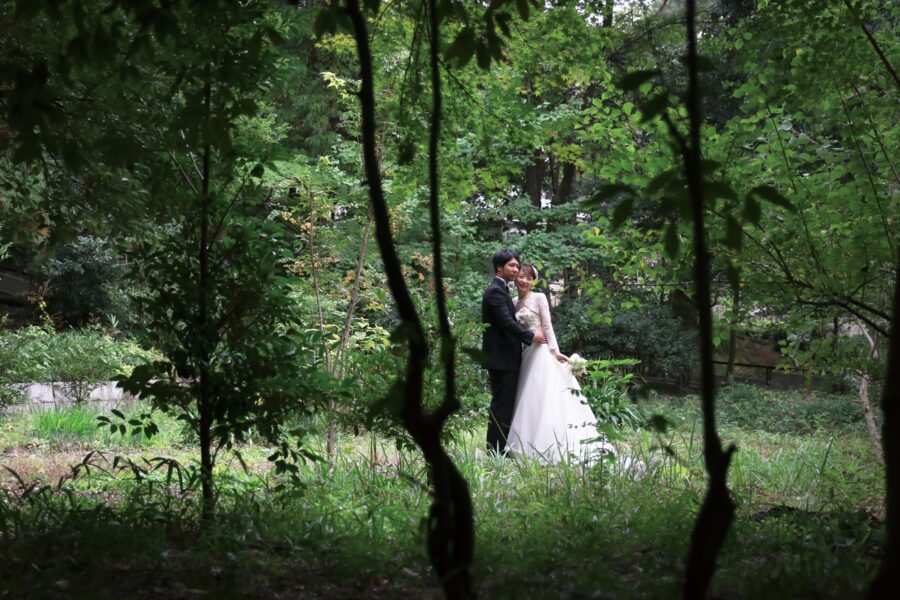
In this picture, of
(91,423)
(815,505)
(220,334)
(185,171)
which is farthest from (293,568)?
(91,423)

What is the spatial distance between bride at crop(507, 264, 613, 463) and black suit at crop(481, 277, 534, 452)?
115 millimetres

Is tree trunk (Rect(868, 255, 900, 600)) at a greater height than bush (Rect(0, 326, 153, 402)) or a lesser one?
greater

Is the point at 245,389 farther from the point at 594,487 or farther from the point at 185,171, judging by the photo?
the point at 594,487

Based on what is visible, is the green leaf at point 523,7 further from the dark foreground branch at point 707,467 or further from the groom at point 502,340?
the groom at point 502,340

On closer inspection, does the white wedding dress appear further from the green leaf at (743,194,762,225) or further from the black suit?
the green leaf at (743,194,762,225)

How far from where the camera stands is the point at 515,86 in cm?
555

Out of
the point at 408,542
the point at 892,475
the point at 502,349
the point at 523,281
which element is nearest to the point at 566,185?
the point at 523,281

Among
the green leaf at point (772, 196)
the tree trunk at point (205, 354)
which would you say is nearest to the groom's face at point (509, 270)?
the tree trunk at point (205, 354)

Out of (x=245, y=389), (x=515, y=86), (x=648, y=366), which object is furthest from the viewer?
(x=648, y=366)

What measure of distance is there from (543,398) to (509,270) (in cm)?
126

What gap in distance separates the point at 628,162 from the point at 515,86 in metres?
1.31

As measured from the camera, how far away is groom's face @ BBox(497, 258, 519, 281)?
772 cm

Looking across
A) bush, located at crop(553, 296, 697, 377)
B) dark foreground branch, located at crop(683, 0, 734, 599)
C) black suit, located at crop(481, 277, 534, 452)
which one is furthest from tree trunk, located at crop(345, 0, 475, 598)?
bush, located at crop(553, 296, 697, 377)

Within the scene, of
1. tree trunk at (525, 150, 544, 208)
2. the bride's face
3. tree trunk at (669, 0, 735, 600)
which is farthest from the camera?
tree trunk at (525, 150, 544, 208)
